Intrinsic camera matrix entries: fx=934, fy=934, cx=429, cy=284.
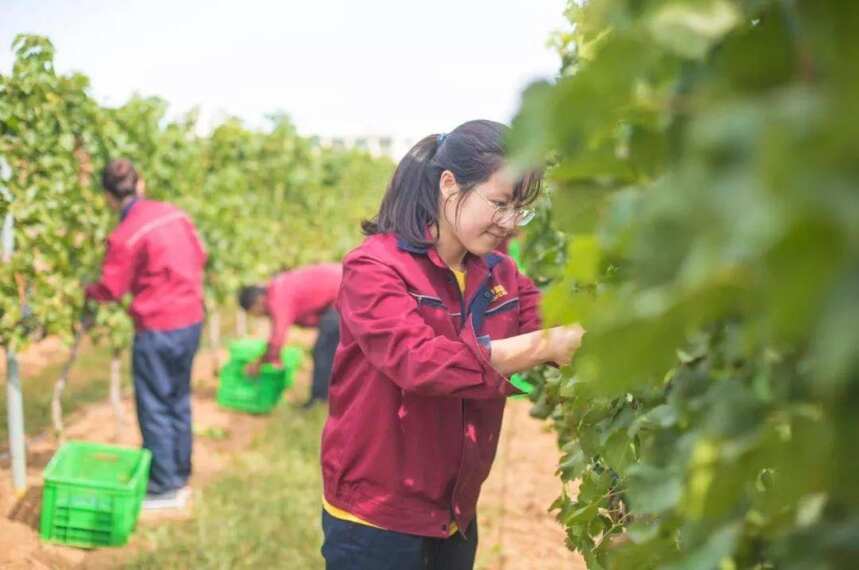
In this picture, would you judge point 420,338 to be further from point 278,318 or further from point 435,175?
point 278,318

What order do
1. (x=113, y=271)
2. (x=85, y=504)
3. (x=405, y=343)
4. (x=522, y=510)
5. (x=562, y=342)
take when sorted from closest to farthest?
(x=562, y=342), (x=405, y=343), (x=85, y=504), (x=113, y=271), (x=522, y=510)

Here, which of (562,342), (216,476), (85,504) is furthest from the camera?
(216,476)

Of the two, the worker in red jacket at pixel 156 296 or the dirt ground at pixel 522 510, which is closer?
the dirt ground at pixel 522 510

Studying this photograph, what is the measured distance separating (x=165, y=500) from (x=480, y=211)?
386cm

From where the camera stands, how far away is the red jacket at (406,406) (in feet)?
7.02

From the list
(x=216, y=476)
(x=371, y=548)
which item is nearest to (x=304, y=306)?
(x=216, y=476)

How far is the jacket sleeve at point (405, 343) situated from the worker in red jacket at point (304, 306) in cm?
526

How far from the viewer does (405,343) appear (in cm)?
202

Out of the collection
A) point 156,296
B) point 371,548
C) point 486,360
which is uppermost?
point 486,360

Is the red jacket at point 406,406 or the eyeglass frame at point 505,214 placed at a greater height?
the eyeglass frame at point 505,214

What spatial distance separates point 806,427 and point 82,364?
9.83 metres

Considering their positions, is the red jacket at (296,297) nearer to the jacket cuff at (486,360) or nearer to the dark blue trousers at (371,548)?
the dark blue trousers at (371,548)

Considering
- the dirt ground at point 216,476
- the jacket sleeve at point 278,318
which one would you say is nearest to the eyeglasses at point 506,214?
the dirt ground at point 216,476

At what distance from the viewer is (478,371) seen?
1946mm
